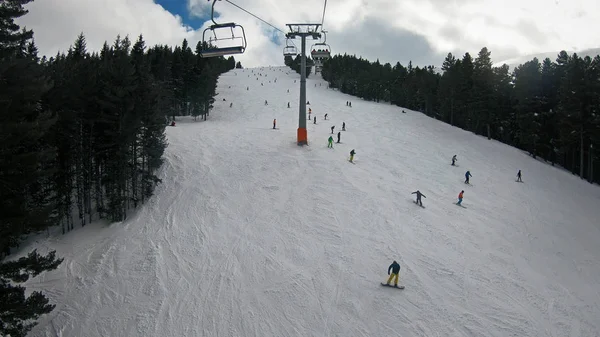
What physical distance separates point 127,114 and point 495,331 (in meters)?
20.5

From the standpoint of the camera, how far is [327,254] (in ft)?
48.9

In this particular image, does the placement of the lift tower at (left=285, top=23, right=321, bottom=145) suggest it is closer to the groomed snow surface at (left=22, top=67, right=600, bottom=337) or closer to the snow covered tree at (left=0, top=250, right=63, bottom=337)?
the groomed snow surface at (left=22, top=67, right=600, bottom=337)

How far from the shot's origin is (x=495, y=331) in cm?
1093

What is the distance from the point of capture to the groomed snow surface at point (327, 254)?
38.3 feet

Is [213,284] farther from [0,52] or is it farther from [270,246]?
[0,52]

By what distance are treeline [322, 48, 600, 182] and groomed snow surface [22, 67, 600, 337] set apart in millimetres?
6342

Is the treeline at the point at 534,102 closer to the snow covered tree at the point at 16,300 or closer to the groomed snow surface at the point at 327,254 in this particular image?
the groomed snow surface at the point at 327,254

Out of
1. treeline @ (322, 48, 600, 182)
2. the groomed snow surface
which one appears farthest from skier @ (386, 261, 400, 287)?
treeline @ (322, 48, 600, 182)

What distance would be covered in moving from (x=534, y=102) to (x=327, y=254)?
3557cm

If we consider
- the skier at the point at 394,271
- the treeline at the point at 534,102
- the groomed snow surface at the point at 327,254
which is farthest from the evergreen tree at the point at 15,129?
the treeline at the point at 534,102

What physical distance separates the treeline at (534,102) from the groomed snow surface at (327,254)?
634 centimetres

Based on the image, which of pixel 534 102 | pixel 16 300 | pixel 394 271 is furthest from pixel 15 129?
pixel 534 102

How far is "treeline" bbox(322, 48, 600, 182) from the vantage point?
31000mm

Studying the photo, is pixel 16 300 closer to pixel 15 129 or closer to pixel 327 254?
pixel 15 129
